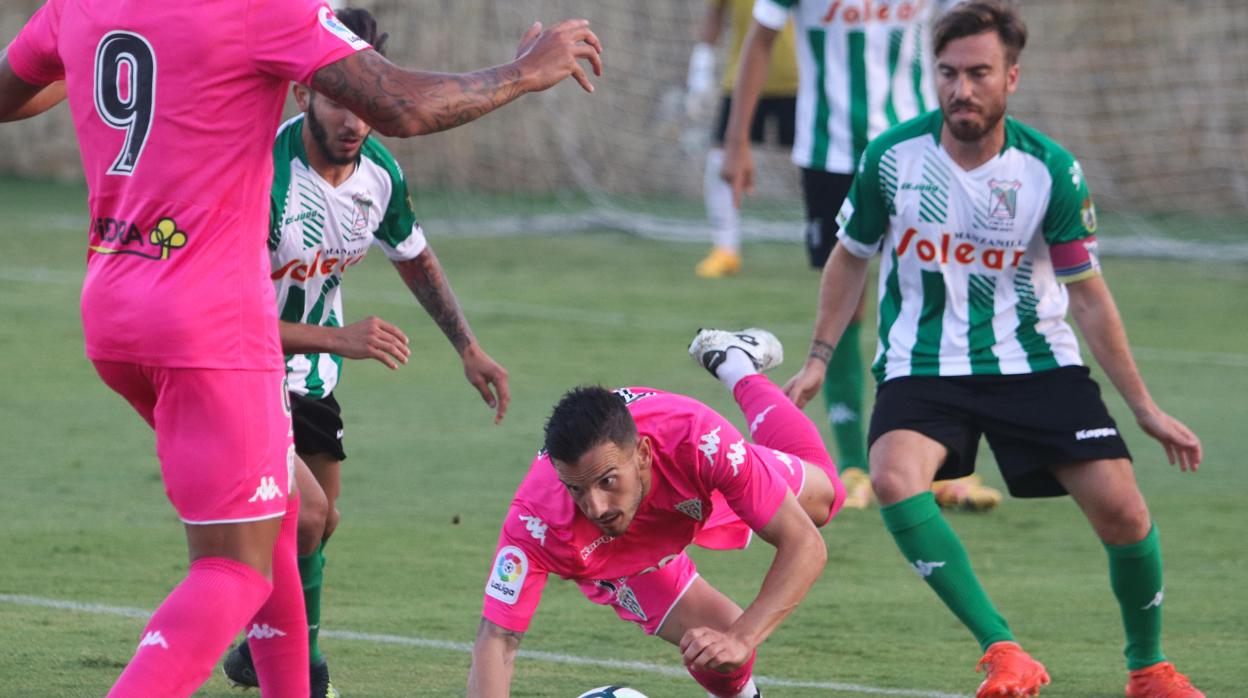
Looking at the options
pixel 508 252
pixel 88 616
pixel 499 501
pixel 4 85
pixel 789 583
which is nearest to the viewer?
pixel 4 85

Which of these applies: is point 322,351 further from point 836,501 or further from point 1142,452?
point 1142,452

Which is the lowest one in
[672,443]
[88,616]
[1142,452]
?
[1142,452]

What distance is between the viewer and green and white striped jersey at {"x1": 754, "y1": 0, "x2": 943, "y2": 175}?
7488mm

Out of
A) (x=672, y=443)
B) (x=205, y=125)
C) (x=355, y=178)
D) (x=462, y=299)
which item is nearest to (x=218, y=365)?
(x=205, y=125)

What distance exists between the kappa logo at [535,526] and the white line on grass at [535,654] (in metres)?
0.86

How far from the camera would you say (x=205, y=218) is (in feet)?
11.2

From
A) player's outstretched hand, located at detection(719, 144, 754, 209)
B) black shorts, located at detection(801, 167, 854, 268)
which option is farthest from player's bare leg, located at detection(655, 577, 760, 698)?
black shorts, located at detection(801, 167, 854, 268)

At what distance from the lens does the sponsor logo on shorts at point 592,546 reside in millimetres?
4234

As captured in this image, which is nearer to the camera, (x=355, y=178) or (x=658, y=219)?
(x=355, y=178)

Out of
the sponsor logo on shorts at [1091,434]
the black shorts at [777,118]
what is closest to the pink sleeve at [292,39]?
the sponsor logo on shorts at [1091,434]

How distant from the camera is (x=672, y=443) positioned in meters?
4.24

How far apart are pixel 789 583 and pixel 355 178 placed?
159 cm

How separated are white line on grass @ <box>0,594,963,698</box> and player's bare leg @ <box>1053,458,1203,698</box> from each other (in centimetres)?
50

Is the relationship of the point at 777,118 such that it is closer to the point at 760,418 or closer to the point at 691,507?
the point at 760,418
